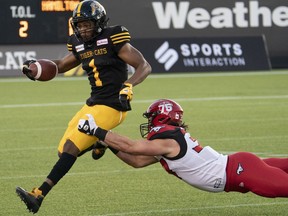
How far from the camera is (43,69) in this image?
822 centimetres

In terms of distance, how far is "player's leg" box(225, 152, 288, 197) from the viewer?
6.72 metres

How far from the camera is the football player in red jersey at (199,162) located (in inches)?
265

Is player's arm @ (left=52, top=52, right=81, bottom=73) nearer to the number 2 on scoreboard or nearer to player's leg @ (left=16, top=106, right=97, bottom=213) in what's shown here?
player's leg @ (left=16, top=106, right=97, bottom=213)

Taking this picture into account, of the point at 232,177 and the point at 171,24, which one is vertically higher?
the point at 232,177

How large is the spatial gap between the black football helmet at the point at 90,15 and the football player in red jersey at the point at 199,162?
1.21 m

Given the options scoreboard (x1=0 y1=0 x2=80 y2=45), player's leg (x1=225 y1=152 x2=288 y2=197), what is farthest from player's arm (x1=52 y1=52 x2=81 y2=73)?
scoreboard (x1=0 y1=0 x2=80 y2=45)

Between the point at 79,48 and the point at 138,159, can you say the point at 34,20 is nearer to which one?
the point at 79,48

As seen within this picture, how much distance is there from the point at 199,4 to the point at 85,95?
6192mm

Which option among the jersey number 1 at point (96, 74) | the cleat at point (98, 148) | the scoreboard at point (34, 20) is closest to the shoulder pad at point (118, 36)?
the jersey number 1 at point (96, 74)

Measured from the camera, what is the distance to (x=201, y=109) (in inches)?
593

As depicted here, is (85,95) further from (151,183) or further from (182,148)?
(182,148)

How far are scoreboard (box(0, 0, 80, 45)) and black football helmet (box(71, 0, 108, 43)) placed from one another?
1228cm

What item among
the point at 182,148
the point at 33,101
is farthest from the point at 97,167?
the point at 33,101

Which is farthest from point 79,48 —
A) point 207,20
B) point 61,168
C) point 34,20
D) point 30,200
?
point 207,20
